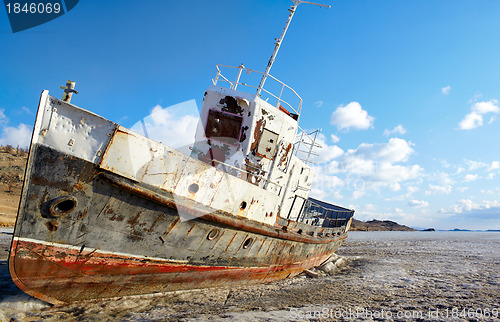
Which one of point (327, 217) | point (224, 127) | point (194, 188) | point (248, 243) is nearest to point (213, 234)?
point (194, 188)

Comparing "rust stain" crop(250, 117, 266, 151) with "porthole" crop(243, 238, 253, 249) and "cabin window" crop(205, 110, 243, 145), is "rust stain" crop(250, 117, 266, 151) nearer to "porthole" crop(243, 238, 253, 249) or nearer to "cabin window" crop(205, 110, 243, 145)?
"cabin window" crop(205, 110, 243, 145)

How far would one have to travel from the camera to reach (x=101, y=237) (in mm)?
4289

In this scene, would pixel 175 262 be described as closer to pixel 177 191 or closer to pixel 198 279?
pixel 198 279

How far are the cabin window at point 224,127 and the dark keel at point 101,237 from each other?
2293 millimetres

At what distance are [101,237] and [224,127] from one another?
3893 mm

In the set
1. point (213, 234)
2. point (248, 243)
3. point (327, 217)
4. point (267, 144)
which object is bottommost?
point (248, 243)

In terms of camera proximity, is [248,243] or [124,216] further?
[248,243]

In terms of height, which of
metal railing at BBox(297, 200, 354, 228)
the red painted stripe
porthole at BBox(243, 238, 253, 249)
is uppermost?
metal railing at BBox(297, 200, 354, 228)

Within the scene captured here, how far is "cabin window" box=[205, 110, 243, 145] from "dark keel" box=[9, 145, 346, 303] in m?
2.29

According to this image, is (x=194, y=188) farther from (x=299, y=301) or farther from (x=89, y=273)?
(x=299, y=301)

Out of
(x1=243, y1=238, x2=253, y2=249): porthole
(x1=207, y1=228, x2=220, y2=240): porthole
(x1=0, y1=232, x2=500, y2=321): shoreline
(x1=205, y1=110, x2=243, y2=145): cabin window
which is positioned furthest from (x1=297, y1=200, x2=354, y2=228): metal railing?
(x1=207, y1=228, x2=220, y2=240): porthole

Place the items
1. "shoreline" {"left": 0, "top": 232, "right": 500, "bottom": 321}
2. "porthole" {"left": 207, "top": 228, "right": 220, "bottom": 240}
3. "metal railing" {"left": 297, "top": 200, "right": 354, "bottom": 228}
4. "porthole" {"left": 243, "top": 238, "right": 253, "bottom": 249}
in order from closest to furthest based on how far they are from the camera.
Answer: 1. "shoreline" {"left": 0, "top": 232, "right": 500, "bottom": 321}
2. "porthole" {"left": 207, "top": 228, "right": 220, "bottom": 240}
3. "porthole" {"left": 243, "top": 238, "right": 253, "bottom": 249}
4. "metal railing" {"left": 297, "top": 200, "right": 354, "bottom": 228}

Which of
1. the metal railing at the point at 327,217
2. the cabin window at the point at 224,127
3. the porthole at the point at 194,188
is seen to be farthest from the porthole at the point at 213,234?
the metal railing at the point at 327,217

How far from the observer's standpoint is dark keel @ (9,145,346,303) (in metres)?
3.93
